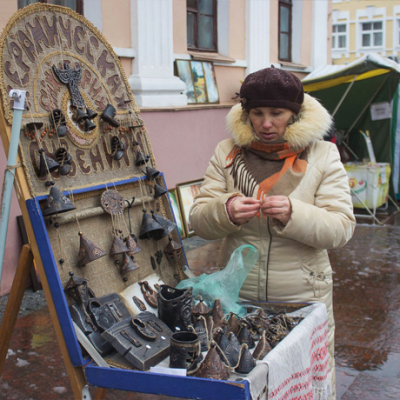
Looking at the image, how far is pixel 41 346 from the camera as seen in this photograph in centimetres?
364

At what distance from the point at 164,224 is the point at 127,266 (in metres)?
0.32

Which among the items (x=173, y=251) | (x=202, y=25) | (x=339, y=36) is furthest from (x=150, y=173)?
(x=339, y=36)

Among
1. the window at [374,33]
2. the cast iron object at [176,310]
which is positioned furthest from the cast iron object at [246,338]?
the window at [374,33]

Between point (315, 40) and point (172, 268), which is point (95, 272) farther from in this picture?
point (315, 40)

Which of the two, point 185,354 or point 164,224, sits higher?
point 164,224

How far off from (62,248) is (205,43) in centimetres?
596

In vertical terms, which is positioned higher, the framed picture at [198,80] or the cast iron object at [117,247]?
the framed picture at [198,80]

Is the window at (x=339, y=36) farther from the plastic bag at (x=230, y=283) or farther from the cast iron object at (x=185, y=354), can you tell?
the cast iron object at (x=185, y=354)

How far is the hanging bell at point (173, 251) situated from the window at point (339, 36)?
28970mm

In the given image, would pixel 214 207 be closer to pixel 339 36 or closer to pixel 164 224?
pixel 164 224

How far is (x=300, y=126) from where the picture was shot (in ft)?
7.30

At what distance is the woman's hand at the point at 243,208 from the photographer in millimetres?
2105

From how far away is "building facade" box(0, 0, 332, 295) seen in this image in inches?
219

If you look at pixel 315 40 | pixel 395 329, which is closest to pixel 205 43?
pixel 315 40
